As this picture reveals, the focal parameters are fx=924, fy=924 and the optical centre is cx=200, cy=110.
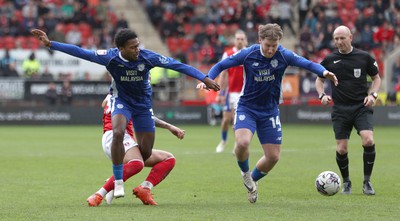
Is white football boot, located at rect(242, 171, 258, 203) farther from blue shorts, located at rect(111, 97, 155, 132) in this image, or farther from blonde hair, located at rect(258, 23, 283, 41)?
blonde hair, located at rect(258, 23, 283, 41)

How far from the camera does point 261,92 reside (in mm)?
11617

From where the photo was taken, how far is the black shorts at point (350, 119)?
12694 mm

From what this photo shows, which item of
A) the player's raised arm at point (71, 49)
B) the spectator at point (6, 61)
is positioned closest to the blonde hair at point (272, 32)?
the player's raised arm at point (71, 49)

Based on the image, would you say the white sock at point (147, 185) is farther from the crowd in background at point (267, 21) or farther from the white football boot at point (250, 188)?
the crowd in background at point (267, 21)

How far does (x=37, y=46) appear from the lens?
37.2 m

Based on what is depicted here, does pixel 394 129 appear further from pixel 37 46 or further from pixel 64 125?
pixel 37 46

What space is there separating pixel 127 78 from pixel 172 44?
1120 inches

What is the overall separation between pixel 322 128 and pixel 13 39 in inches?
532

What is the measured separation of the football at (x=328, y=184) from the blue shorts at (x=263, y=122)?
810 millimetres

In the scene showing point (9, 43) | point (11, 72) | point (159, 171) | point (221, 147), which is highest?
point (9, 43)

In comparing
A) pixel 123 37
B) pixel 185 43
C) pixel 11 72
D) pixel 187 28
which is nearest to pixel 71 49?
pixel 123 37

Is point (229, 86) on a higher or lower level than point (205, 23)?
lower

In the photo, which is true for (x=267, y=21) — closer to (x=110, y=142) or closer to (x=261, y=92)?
(x=261, y=92)

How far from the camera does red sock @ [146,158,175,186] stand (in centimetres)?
1136
